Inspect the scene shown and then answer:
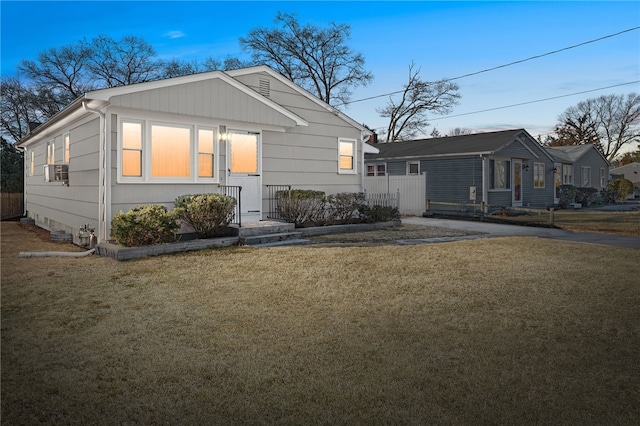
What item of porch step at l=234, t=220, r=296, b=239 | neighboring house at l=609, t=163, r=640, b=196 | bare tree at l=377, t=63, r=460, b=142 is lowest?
porch step at l=234, t=220, r=296, b=239

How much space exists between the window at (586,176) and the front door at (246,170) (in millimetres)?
30727

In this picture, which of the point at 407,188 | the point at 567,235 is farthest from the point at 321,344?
the point at 407,188

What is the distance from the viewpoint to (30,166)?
19.7 m

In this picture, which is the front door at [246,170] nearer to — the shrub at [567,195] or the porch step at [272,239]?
the porch step at [272,239]

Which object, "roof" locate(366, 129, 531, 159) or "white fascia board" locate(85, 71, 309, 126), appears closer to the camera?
"white fascia board" locate(85, 71, 309, 126)

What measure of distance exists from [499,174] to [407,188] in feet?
17.2

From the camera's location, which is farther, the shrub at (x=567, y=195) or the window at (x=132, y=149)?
the shrub at (x=567, y=195)

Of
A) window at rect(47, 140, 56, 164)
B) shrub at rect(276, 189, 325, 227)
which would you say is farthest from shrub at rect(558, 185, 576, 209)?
window at rect(47, 140, 56, 164)

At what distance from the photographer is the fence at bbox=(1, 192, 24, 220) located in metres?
21.3

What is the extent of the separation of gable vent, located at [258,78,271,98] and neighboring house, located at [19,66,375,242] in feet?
0.09

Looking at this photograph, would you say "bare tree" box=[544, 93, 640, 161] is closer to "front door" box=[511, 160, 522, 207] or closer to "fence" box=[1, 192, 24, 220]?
"front door" box=[511, 160, 522, 207]

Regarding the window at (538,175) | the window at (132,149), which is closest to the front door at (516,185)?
the window at (538,175)

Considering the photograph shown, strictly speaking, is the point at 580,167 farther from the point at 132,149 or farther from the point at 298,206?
the point at 132,149

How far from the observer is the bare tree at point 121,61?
110ft
